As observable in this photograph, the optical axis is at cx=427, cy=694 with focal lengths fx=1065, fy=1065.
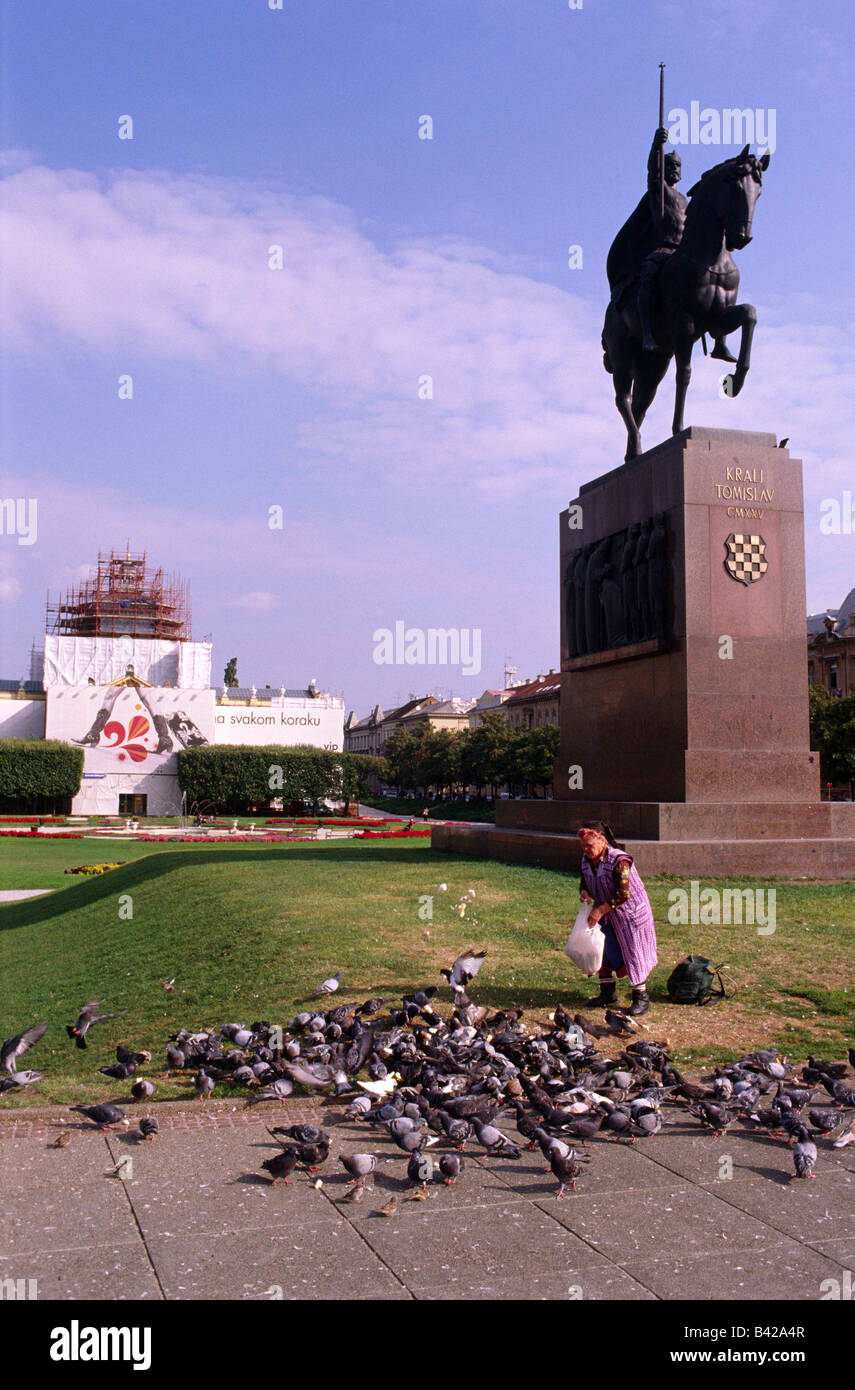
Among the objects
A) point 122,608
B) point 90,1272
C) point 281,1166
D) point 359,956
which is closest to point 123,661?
point 122,608

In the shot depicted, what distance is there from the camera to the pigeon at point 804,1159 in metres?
5.20

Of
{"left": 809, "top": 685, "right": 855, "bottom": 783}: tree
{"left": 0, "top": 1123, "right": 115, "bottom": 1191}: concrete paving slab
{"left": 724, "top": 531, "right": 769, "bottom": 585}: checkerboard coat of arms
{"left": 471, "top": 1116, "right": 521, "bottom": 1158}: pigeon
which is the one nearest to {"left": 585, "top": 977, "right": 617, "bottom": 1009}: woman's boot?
{"left": 471, "top": 1116, "right": 521, "bottom": 1158}: pigeon

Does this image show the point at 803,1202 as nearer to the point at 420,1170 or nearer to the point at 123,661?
the point at 420,1170

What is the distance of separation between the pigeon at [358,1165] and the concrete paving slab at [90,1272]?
1.08m

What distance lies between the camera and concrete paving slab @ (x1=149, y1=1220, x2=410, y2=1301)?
13.0 feet

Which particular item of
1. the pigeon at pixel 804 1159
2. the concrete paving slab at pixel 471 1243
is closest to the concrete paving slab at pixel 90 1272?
the concrete paving slab at pixel 471 1243

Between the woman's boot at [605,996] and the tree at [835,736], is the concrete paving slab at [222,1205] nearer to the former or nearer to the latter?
the woman's boot at [605,996]

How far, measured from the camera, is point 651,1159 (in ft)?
18.1

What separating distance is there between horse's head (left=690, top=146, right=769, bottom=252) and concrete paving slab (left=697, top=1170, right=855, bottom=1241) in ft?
46.9

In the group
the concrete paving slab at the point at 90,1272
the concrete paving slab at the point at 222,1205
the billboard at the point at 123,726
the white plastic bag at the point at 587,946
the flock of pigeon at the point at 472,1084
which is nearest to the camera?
the concrete paving slab at the point at 90,1272

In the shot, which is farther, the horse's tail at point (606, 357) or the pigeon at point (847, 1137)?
the horse's tail at point (606, 357)

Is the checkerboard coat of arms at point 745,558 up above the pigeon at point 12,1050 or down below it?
above
